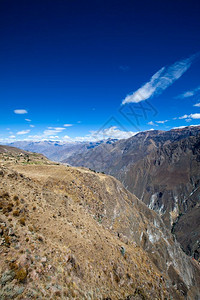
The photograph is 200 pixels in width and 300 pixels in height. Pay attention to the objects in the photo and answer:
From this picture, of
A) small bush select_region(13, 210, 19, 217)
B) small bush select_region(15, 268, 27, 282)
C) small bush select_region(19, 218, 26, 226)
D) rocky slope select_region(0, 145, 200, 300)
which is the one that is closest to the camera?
small bush select_region(15, 268, 27, 282)

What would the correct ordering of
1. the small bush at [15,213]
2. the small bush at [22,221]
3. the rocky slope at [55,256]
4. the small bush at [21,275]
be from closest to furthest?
the small bush at [21,275] < the rocky slope at [55,256] < the small bush at [22,221] < the small bush at [15,213]

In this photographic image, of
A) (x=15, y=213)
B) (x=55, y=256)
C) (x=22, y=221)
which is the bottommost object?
(x=55, y=256)

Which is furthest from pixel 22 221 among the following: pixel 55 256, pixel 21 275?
pixel 21 275

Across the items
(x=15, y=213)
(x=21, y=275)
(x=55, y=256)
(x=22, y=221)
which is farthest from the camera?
(x=15, y=213)

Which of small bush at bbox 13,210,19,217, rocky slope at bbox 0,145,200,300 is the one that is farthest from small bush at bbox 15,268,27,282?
small bush at bbox 13,210,19,217

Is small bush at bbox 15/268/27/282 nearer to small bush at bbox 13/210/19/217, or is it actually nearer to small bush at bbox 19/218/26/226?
small bush at bbox 19/218/26/226

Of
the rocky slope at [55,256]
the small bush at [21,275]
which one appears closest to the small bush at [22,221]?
the rocky slope at [55,256]

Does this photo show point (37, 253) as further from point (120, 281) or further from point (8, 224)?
point (120, 281)

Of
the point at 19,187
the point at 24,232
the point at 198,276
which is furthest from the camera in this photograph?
the point at 198,276

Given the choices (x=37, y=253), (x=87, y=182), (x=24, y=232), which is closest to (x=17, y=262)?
(x=37, y=253)

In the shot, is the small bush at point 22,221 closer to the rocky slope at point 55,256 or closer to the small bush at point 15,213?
the rocky slope at point 55,256

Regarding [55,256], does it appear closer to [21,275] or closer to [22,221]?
[21,275]
